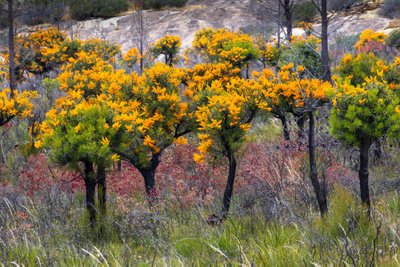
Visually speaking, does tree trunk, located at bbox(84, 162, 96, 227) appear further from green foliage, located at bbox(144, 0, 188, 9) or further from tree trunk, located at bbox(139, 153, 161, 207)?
green foliage, located at bbox(144, 0, 188, 9)

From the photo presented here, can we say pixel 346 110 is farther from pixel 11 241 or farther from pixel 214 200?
pixel 11 241

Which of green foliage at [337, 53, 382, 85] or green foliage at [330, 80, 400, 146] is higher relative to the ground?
green foliage at [330, 80, 400, 146]

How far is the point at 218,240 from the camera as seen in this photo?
541 centimetres

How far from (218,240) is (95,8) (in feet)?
113

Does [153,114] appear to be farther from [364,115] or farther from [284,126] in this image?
[364,115]

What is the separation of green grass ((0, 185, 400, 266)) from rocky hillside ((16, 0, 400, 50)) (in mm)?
22526

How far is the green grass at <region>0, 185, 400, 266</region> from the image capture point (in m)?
4.34

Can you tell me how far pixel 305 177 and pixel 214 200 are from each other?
1841mm

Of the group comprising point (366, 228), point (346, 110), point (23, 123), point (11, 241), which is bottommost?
point (23, 123)

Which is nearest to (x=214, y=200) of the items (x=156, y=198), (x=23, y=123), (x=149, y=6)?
(x=156, y=198)

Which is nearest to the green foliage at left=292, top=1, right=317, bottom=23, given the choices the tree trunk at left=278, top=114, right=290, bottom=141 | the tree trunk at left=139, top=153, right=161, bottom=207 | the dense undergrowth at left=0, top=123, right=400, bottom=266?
the tree trunk at left=278, top=114, right=290, bottom=141

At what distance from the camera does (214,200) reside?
8281 mm

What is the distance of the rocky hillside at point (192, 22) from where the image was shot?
2912 centimetres

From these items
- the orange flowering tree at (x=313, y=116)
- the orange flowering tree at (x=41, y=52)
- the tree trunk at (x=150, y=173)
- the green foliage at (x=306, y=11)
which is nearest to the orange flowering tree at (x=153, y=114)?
the tree trunk at (x=150, y=173)
